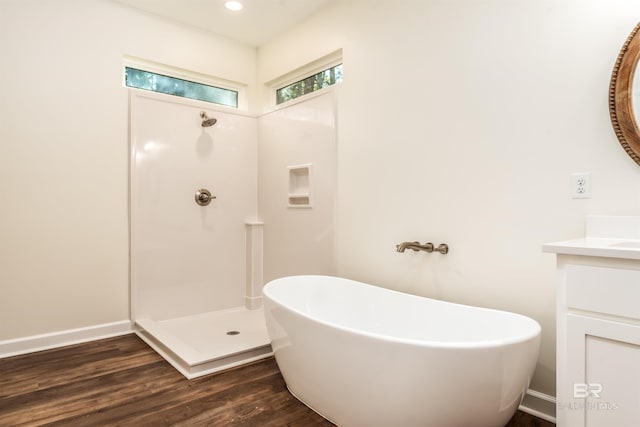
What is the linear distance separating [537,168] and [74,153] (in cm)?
300

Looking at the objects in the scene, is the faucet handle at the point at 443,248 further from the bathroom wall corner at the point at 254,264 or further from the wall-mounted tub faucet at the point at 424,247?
the bathroom wall corner at the point at 254,264

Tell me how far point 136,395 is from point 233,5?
9.15 ft

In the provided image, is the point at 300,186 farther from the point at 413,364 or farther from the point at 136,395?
the point at 413,364

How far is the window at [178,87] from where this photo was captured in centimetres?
315

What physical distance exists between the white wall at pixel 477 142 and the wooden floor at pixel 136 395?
2.71 feet

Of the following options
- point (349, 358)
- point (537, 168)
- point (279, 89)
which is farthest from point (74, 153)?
point (537, 168)

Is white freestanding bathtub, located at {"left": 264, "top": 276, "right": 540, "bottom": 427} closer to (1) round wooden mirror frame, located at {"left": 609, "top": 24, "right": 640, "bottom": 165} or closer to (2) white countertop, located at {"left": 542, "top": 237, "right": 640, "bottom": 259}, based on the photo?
(2) white countertop, located at {"left": 542, "top": 237, "right": 640, "bottom": 259}

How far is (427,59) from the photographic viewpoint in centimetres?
228

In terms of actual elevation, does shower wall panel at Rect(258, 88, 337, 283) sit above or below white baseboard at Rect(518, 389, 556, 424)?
above

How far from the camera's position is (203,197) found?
10.9 feet

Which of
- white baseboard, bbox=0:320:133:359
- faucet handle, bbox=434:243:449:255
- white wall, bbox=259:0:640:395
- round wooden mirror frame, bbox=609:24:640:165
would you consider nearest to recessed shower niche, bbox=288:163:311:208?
A: white wall, bbox=259:0:640:395

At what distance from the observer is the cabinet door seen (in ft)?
3.74

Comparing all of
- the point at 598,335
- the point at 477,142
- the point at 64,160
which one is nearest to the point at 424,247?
the point at 477,142

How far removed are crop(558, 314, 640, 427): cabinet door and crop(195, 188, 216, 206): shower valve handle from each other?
9.23ft
